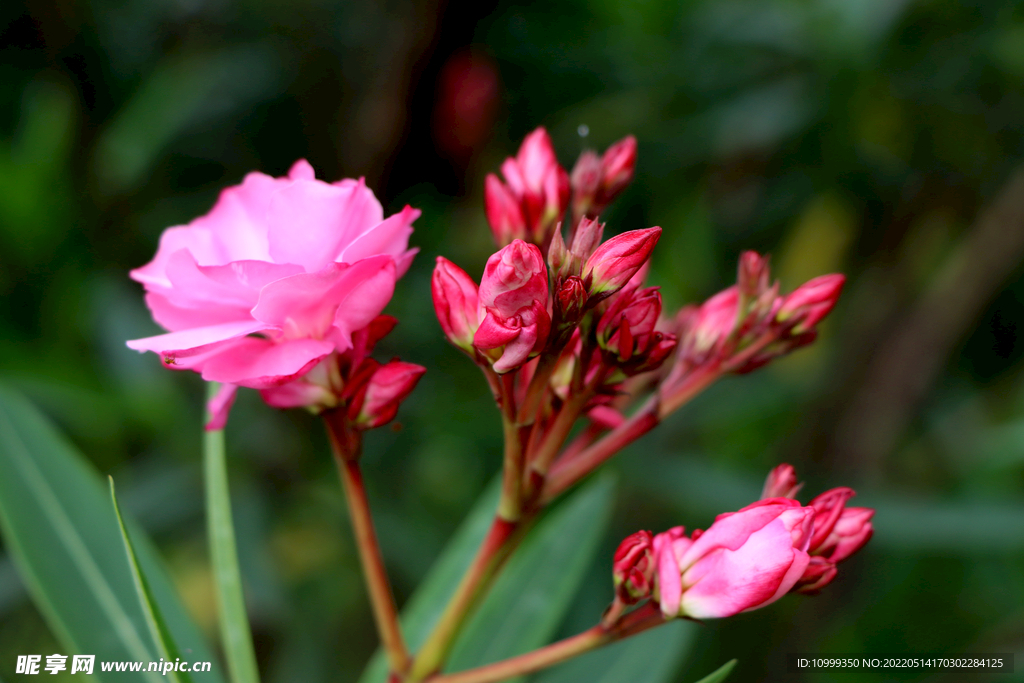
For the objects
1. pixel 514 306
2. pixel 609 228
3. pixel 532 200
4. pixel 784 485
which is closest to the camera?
pixel 514 306

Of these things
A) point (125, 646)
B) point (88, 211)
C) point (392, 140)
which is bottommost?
point (125, 646)

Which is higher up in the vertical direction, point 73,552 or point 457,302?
point 457,302

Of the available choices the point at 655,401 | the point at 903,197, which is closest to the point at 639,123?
the point at 903,197

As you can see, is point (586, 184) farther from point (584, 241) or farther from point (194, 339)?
point (194, 339)

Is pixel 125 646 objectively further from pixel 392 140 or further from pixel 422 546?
pixel 392 140

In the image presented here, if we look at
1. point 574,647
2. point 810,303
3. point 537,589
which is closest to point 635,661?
point 537,589

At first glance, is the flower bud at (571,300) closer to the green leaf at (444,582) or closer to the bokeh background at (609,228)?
the green leaf at (444,582)
